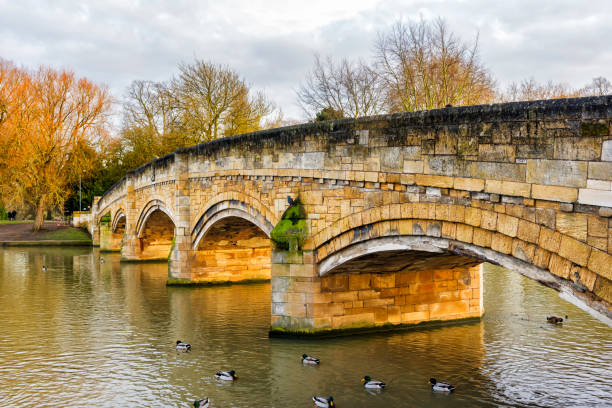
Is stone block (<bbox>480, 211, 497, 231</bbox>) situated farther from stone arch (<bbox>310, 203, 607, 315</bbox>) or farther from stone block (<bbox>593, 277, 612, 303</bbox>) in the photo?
stone block (<bbox>593, 277, 612, 303</bbox>)

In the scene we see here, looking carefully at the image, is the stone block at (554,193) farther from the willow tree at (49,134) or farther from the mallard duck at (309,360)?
the willow tree at (49,134)

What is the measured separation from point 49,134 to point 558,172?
92.7 ft

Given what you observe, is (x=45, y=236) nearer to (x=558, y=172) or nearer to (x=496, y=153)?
(x=496, y=153)

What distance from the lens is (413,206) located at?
24.1 feet

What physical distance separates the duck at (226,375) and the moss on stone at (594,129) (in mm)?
5337

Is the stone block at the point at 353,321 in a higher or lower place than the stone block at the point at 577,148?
lower

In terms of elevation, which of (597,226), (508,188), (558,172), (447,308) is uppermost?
(558,172)

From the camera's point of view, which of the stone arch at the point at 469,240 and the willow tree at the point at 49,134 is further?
the willow tree at the point at 49,134

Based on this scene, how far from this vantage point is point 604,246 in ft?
16.3

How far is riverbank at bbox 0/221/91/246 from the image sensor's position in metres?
30.2

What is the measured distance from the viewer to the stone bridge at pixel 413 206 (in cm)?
525

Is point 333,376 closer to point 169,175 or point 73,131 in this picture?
point 169,175

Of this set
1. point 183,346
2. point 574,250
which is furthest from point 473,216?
point 183,346

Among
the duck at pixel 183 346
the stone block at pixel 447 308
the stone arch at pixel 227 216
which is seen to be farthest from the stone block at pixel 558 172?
the stone arch at pixel 227 216
